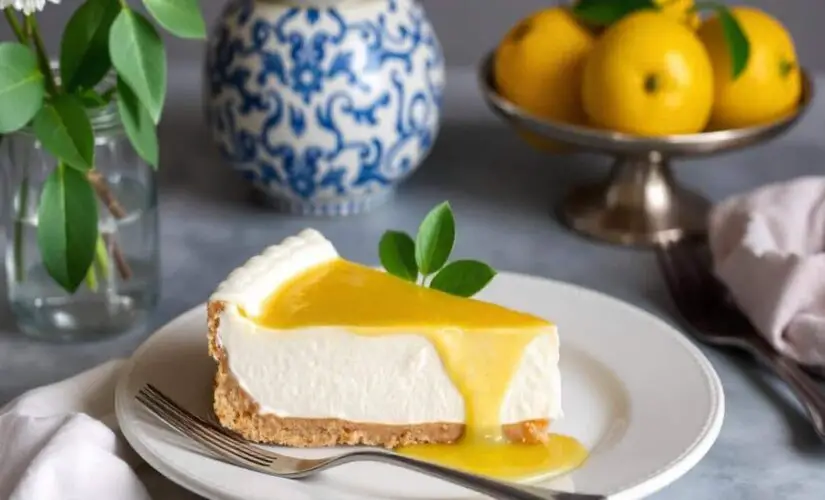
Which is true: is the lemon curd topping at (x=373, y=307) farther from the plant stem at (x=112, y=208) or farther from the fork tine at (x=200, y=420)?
the plant stem at (x=112, y=208)

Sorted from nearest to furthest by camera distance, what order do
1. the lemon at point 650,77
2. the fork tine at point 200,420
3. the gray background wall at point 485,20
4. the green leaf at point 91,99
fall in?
the fork tine at point 200,420 < the green leaf at point 91,99 < the lemon at point 650,77 < the gray background wall at point 485,20

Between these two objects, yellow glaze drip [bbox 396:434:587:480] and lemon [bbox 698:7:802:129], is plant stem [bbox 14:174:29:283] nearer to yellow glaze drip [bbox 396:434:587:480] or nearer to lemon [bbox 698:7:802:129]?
yellow glaze drip [bbox 396:434:587:480]

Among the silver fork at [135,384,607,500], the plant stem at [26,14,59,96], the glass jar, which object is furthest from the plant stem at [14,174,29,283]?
the silver fork at [135,384,607,500]

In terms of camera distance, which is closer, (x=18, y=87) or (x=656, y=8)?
(x=18, y=87)

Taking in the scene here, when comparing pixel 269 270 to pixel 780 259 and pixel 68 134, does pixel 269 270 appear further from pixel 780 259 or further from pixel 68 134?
pixel 780 259

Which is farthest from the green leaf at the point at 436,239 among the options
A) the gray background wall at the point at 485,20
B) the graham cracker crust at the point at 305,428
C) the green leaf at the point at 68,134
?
the gray background wall at the point at 485,20

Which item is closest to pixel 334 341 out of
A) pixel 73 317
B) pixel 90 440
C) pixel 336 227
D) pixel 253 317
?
pixel 253 317

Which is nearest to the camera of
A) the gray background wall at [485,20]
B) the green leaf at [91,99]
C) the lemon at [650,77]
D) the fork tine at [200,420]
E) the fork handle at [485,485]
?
the fork handle at [485,485]

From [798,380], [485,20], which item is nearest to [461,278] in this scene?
[798,380]
